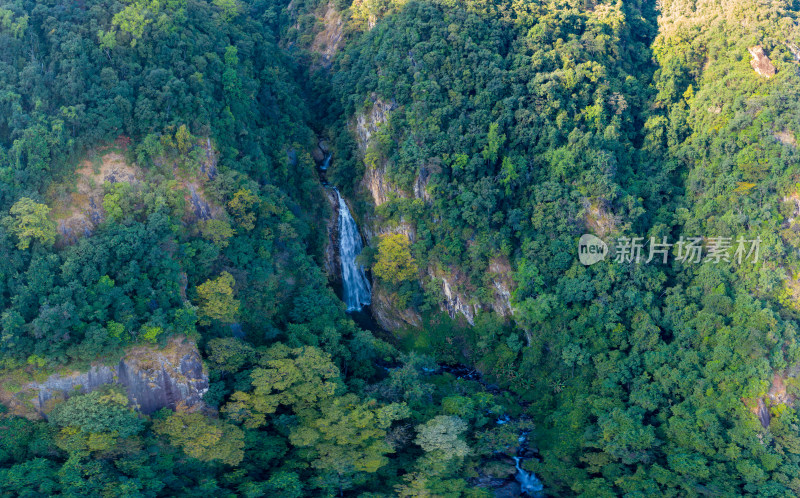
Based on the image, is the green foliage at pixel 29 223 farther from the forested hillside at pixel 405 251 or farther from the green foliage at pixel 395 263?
the green foliage at pixel 395 263

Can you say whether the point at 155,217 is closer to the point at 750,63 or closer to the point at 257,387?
the point at 257,387

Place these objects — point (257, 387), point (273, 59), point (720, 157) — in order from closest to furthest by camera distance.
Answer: point (257, 387), point (720, 157), point (273, 59)

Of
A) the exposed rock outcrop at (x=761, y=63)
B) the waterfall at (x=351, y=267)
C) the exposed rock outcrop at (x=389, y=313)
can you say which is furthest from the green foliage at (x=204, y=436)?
the exposed rock outcrop at (x=761, y=63)

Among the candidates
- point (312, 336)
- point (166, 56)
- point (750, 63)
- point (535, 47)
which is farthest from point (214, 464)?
point (750, 63)

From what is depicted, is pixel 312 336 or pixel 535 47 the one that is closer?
pixel 312 336

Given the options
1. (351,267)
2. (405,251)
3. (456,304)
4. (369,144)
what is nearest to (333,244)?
(351,267)

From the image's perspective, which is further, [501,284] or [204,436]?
[501,284]

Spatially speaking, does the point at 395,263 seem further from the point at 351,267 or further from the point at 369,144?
the point at 369,144
